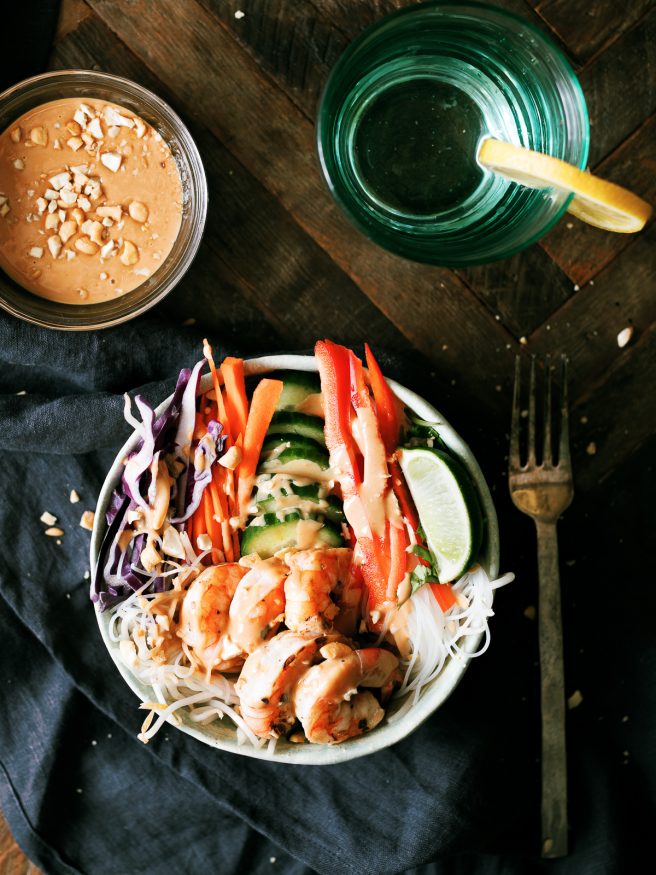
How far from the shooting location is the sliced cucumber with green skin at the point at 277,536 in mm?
1663

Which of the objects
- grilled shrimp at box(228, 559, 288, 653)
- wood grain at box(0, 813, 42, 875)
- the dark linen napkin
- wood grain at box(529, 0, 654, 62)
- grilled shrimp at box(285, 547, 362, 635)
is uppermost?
wood grain at box(529, 0, 654, 62)

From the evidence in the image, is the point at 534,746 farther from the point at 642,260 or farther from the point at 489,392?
the point at 642,260

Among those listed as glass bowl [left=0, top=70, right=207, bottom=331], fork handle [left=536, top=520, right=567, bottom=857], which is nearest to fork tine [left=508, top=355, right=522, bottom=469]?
fork handle [left=536, top=520, right=567, bottom=857]

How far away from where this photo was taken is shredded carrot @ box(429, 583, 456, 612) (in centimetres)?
170

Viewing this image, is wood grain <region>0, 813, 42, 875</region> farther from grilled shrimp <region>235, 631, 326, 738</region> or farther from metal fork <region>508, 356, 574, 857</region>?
metal fork <region>508, 356, 574, 857</region>

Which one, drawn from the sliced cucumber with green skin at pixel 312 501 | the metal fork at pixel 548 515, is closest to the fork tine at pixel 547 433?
the metal fork at pixel 548 515

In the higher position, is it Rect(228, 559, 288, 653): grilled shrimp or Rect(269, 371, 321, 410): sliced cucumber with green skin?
Rect(269, 371, 321, 410): sliced cucumber with green skin

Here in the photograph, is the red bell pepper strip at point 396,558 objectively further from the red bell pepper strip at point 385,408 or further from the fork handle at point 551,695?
the fork handle at point 551,695

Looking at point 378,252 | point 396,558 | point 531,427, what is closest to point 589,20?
point 378,252

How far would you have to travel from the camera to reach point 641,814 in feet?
6.49

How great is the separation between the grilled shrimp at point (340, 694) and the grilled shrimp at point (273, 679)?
0.9 inches

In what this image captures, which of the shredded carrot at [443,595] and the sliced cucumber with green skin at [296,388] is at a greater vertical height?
the sliced cucumber with green skin at [296,388]

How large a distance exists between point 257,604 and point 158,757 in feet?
2.01

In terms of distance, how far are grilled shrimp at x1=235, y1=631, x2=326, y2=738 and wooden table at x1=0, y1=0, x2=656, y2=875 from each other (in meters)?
0.59
